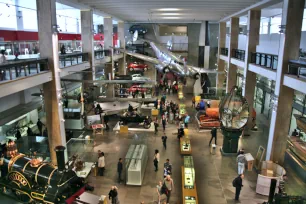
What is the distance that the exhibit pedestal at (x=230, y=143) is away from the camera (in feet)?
46.2

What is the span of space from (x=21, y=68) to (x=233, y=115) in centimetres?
1002

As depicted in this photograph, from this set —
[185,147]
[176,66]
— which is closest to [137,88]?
[176,66]

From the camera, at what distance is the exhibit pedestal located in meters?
14.1

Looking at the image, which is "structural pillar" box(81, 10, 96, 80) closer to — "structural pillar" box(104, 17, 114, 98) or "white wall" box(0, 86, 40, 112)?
"white wall" box(0, 86, 40, 112)

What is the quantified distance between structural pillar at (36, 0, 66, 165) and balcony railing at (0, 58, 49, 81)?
0.42 metres

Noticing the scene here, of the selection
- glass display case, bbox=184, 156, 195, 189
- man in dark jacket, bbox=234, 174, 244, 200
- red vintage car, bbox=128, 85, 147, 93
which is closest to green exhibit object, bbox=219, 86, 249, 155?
glass display case, bbox=184, 156, 195, 189

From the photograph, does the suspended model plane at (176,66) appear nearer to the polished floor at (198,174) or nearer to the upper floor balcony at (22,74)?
the polished floor at (198,174)

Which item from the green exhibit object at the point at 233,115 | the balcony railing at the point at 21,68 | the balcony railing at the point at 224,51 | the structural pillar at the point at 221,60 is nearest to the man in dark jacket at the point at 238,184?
the green exhibit object at the point at 233,115

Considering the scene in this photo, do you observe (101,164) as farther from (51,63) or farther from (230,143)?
(230,143)

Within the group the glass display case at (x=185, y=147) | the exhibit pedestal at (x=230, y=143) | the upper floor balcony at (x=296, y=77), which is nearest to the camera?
the upper floor balcony at (x=296, y=77)

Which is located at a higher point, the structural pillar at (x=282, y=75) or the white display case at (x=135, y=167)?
the structural pillar at (x=282, y=75)

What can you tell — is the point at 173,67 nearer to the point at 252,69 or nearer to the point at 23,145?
the point at 252,69

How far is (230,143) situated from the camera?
14391mm

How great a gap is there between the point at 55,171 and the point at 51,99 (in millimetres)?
5553
